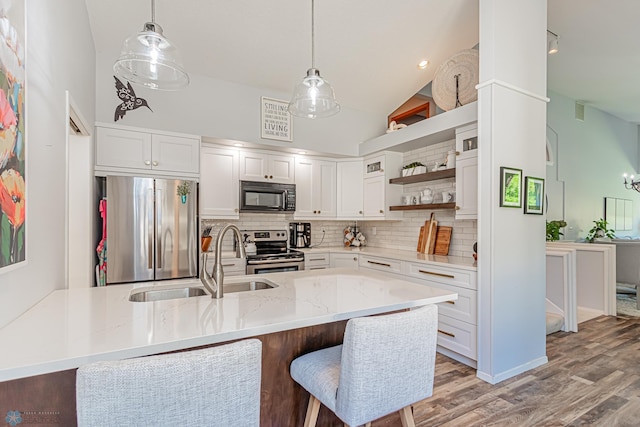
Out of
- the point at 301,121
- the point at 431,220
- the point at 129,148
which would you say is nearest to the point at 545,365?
the point at 431,220

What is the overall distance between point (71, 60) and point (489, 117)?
3037 mm

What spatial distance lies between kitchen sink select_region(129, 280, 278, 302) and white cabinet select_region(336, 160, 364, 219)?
2.65m

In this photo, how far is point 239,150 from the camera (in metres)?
3.88

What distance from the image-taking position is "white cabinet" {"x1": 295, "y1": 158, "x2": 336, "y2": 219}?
14.1 ft

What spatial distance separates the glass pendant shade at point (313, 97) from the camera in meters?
2.02

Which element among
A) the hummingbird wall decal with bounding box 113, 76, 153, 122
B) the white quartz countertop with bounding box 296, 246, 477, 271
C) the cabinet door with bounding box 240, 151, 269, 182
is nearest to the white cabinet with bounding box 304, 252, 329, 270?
the white quartz countertop with bounding box 296, 246, 477, 271

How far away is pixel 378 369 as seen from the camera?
1.19 metres

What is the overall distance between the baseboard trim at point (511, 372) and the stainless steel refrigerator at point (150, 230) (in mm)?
2751

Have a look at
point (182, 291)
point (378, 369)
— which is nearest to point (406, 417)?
point (378, 369)

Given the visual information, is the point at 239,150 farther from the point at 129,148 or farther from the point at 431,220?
the point at 431,220

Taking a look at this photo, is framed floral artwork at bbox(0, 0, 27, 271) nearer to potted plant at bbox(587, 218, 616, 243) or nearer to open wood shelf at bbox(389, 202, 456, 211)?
open wood shelf at bbox(389, 202, 456, 211)

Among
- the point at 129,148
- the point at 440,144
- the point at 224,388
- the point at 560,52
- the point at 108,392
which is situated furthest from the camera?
the point at 560,52

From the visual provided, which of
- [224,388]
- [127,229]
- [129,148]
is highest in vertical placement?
[129,148]

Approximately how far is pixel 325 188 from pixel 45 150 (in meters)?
3.26
